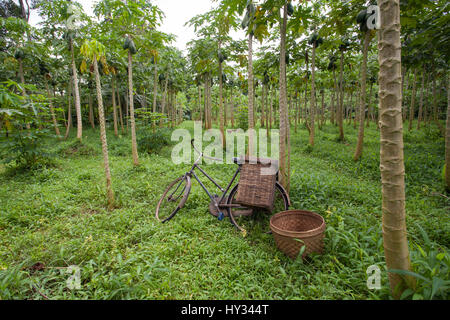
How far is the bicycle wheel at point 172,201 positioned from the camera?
13.5ft

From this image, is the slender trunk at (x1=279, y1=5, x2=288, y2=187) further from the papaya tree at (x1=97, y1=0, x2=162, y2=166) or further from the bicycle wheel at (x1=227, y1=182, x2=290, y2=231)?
the papaya tree at (x1=97, y1=0, x2=162, y2=166)

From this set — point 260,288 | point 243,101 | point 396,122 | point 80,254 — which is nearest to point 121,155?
point 80,254

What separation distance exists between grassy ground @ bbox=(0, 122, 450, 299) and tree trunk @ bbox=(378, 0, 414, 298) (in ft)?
1.61

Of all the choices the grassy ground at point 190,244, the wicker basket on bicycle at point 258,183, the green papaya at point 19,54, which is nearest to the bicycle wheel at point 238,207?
the grassy ground at point 190,244

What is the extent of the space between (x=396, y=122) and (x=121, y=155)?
33.1ft

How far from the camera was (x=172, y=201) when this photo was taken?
491cm

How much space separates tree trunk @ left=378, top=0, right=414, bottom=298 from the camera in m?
1.64

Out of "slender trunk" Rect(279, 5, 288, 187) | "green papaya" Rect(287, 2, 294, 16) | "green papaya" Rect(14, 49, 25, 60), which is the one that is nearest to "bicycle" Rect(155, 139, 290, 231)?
"slender trunk" Rect(279, 5, 288, 187)

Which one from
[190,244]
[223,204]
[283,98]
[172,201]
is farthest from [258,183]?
[172,201]

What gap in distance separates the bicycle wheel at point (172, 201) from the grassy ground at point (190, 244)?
0.18 m

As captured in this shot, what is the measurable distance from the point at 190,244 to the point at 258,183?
1.41m

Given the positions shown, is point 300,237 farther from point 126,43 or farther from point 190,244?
point 126,43

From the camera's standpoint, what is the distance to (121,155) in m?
9.83

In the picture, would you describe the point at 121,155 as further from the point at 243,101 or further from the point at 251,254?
the point at 243,101
